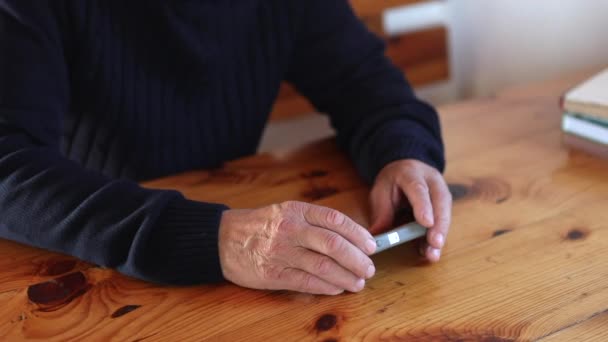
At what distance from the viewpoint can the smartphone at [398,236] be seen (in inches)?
26.8

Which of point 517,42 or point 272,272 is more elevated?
point 272,272

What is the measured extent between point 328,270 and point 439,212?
0.55 ft

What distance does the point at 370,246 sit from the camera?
0.66 meters

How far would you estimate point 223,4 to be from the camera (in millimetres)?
1007

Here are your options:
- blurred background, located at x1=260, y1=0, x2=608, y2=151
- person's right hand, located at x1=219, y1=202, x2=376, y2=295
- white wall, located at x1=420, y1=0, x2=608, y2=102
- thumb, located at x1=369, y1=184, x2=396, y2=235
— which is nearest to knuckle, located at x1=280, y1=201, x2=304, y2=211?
person's right hand, located at x1=219, y1=202, x2=376, y2=295

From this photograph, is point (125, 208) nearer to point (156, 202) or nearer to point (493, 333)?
point (156, 202)

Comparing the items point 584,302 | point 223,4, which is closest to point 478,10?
point 223,4

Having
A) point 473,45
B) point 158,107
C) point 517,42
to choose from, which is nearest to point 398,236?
point 158,107

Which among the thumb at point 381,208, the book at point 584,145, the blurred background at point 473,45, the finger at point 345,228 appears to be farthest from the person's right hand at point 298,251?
the blurred background at point 473,45

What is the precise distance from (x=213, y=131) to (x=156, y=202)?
388 mm

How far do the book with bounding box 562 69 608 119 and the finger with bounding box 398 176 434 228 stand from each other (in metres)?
0.32

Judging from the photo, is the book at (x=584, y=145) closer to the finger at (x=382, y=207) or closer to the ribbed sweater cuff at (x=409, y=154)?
the ribbed sweater cuff at (x=409, y=154)

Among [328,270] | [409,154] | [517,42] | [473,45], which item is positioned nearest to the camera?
[328,270]

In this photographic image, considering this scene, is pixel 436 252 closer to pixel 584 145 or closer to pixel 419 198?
pixel 419 198
